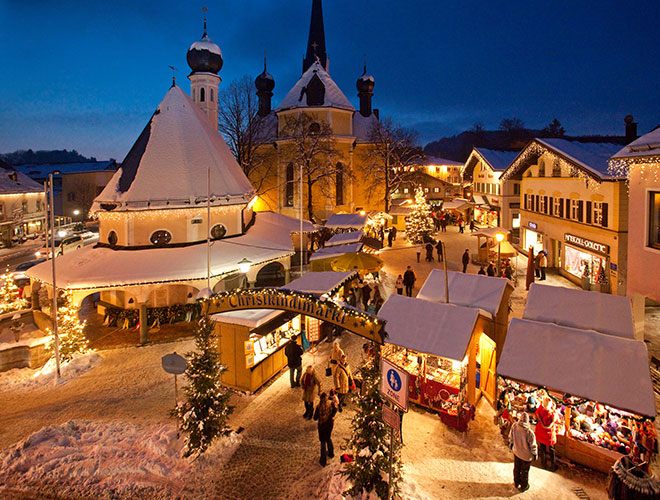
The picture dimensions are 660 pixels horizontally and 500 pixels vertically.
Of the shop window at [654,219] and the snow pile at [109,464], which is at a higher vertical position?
the shop window at [654,219]

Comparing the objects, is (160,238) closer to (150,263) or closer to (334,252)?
(150,263)

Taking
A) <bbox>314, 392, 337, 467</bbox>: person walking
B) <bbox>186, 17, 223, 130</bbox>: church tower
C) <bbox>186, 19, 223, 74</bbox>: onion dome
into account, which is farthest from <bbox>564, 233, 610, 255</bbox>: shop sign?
<bbox>186, 19, 223, 74</bbox>: onion dome

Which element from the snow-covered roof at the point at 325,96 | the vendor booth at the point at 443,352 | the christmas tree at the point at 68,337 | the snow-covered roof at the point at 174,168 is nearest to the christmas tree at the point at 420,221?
the snow-covered roof at the point at 325,96

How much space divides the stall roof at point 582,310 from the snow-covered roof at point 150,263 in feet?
38.0

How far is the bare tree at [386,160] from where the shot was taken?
40031 millimetres

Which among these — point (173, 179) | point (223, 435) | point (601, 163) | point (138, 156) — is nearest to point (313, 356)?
point (223, 435)

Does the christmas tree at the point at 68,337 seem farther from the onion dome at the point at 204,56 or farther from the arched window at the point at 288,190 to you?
the arched window at the point at 288,190

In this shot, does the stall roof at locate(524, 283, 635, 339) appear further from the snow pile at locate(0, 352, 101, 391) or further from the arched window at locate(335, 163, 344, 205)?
the arched window at locate(335, 163, 344, 205)

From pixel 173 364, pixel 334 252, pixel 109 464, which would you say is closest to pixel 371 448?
pixel 173 364

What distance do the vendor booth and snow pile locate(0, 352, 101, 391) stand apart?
33.2ft

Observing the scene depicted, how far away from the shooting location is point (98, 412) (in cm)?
1079

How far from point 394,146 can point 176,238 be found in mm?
26408

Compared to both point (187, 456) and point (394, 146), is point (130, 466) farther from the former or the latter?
point (394, 146)

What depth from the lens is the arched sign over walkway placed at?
816 cm
